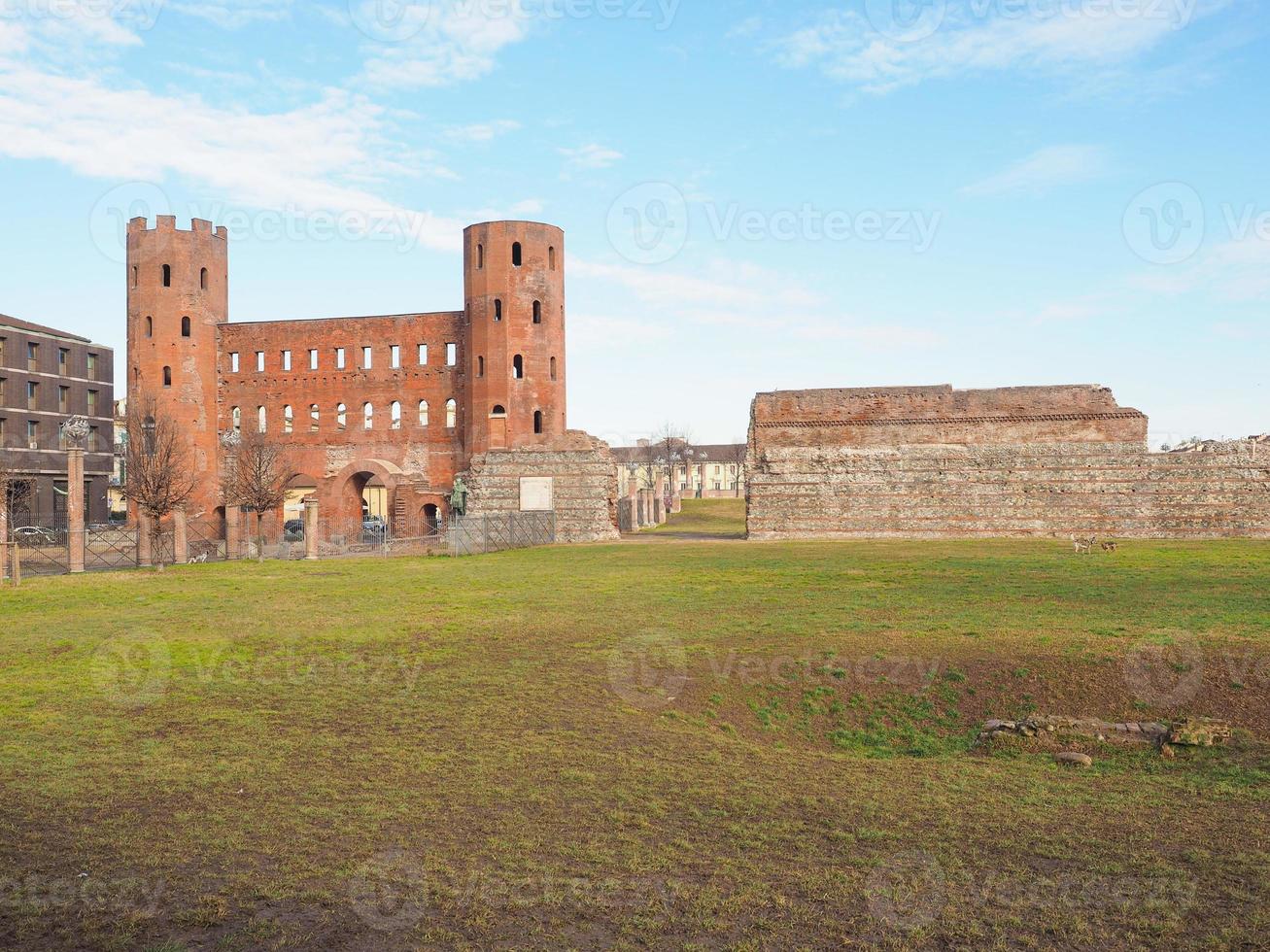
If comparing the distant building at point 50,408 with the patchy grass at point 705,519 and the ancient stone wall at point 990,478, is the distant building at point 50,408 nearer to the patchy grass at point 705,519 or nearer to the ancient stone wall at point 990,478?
the patchy grass at point 705,519

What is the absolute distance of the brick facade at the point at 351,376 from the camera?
5009cm

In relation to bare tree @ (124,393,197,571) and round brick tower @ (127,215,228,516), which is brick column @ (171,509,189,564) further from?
round brick tower @ (127,215,228,516)

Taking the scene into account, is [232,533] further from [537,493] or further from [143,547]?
[537,493]

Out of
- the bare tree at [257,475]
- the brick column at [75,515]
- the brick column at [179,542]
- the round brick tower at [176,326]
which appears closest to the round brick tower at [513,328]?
the bare tree at [257,475]

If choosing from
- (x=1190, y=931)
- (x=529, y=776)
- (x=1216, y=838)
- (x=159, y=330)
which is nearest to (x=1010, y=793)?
(x=1216, y=838)

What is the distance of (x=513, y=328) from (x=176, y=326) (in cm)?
1997

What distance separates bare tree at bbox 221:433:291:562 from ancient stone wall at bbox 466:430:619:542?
10.3m

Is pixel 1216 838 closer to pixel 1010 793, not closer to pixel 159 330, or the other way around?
pixel 1010 793

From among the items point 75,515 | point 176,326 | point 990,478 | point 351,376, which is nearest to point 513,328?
point 351,376

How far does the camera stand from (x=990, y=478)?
1647 inches

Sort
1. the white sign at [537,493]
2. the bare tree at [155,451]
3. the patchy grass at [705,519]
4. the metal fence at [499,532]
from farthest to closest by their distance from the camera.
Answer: the patchy grass at [705,519]
the white sign at [537,493]
the bare tree at [155,451]
the metal fence at [499,532]

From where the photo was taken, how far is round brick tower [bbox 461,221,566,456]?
4956cm

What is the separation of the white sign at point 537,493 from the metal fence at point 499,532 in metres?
1.15

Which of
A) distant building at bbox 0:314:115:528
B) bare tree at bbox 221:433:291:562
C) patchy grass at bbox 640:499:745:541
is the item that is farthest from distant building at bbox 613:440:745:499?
bare tree at bbox 221:433:291:562
